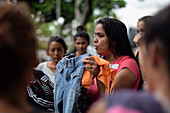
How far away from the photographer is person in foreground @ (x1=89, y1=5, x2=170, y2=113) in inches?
36.0

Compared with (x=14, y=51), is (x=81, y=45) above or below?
below

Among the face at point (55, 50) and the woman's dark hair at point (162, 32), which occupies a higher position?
the woman's dark hair at point (162, 32)

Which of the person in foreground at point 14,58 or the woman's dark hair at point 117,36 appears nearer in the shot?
the person in foreground at point 14,58

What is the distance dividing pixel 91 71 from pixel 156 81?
1.19 metres

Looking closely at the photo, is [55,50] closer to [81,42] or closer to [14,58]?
[81,42]

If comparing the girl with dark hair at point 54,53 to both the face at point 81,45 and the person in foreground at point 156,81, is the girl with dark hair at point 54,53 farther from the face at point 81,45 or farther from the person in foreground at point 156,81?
the person in foreground at point 156,81

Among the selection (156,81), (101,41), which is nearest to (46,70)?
(101,41)

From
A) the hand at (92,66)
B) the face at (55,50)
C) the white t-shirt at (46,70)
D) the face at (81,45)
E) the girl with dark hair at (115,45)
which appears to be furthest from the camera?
the face at (81,45)

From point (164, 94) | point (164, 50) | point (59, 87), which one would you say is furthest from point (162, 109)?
point (59, 87)

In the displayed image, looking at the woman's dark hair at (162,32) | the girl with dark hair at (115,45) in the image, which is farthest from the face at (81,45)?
the woman's dark hair at (162,32)

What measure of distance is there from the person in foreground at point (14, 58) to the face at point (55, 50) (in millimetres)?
2911

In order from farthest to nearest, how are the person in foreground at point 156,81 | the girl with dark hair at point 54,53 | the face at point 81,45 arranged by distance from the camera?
1. the face at point 81,45
2. the girl with dark hair at point 54,53
3. the person in foreground at point 156,81

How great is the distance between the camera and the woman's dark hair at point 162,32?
94 cm

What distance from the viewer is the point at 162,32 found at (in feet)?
3.10
